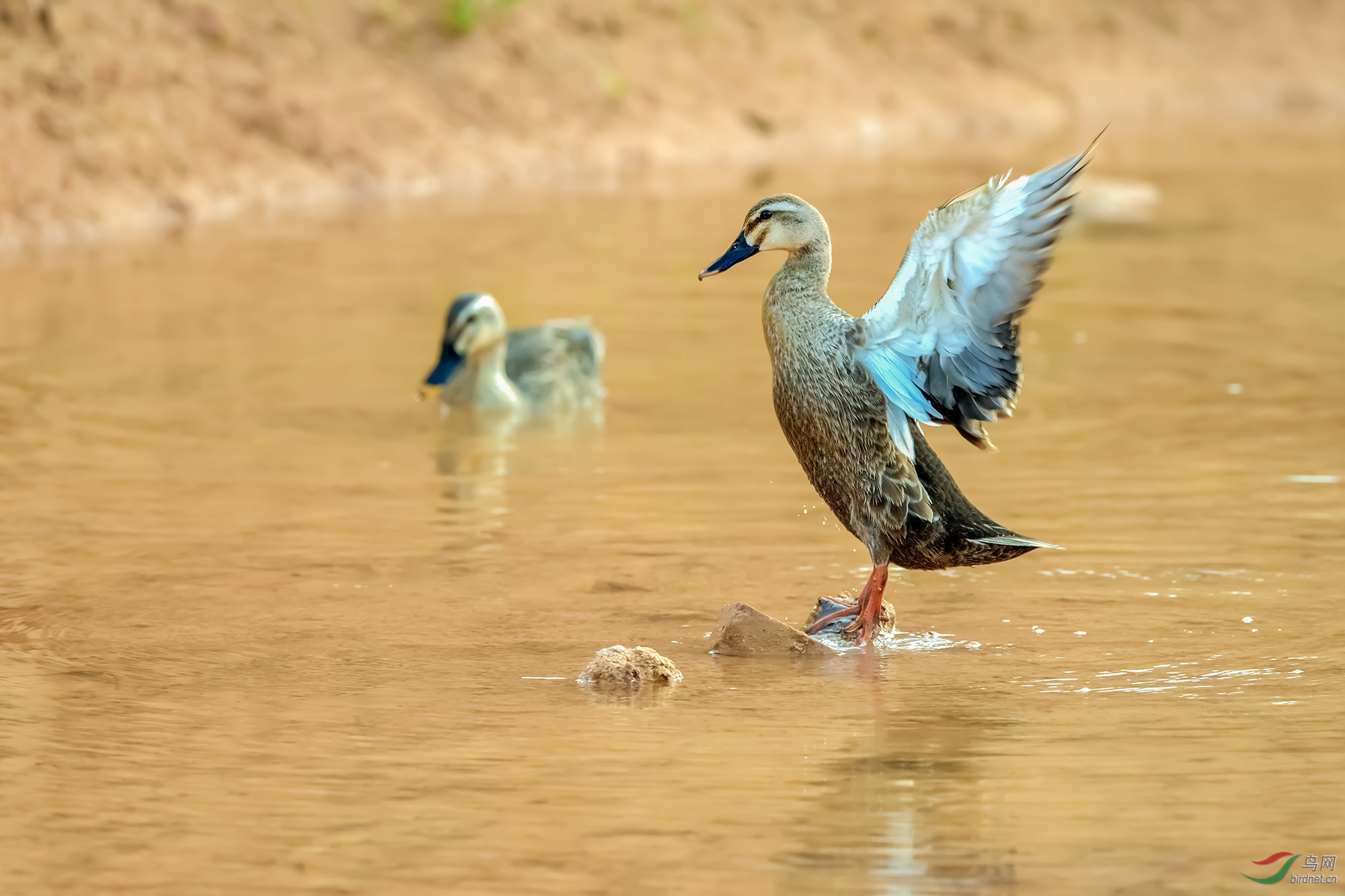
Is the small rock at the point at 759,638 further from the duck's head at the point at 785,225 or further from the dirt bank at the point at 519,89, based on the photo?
the dirt bank at the point at 519,89

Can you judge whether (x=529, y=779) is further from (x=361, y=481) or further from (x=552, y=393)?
(x=552, y=393)

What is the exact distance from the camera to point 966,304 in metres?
5.10

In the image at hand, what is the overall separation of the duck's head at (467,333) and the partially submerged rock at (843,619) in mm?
3498

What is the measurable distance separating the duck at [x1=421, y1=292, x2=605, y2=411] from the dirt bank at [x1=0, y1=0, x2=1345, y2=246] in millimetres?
4701

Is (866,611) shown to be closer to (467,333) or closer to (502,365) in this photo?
(467,333)

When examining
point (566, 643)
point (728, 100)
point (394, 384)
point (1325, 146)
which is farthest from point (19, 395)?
point (1325, 146)

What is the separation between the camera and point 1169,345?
9.85m

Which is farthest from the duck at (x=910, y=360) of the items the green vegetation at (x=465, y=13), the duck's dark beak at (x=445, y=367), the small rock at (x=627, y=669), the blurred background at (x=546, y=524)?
the green vegetation at (x=465, y=13)

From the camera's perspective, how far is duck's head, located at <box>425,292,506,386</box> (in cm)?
874

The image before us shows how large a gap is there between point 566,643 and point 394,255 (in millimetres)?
7361

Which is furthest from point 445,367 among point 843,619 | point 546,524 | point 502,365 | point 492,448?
point 843,619

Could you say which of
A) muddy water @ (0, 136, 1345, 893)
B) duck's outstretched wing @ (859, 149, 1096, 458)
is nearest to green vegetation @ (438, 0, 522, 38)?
muddy water @ (0, 136, 1345, 893)

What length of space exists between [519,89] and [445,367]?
853 cm

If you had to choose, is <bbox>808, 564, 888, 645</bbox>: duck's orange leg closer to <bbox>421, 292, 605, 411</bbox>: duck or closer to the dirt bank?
<bbox>421, 292, 605, 411</bbox>: duck
